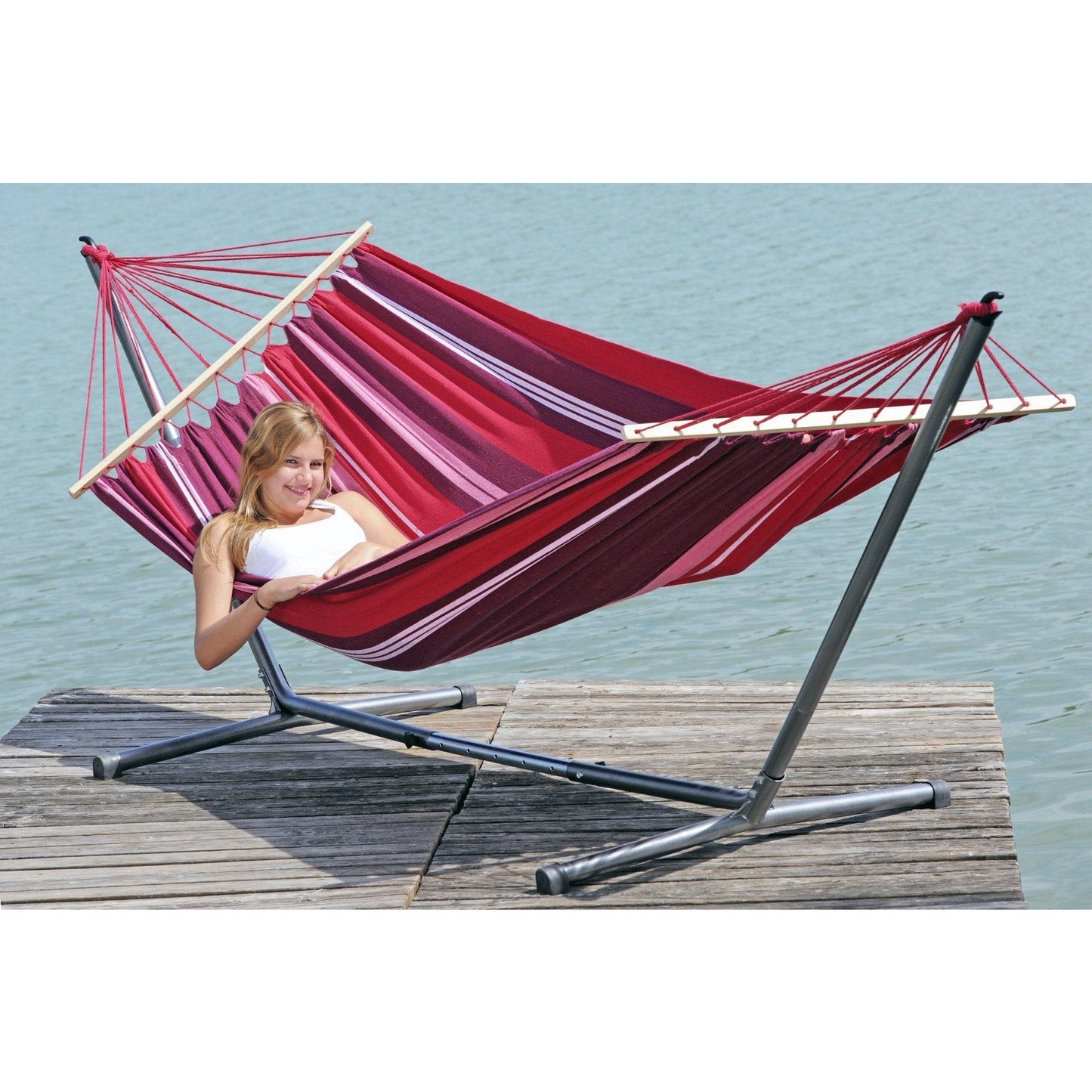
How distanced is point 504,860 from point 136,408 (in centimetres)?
654

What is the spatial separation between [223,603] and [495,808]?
0.61 m

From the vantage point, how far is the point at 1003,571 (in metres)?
5.68

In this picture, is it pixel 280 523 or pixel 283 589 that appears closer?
pixel 283 589

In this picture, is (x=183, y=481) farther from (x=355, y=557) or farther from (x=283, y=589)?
(x=283, y=589)

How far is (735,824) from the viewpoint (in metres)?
2.58

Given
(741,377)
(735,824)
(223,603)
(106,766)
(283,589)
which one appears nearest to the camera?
(735,824)

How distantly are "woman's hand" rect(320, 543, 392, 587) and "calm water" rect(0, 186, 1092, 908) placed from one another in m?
1.43

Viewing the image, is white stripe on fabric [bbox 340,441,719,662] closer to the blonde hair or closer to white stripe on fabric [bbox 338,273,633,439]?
the blonde hair

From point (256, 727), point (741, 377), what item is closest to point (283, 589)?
point (256, 727)

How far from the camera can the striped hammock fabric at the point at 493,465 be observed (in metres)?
2.26

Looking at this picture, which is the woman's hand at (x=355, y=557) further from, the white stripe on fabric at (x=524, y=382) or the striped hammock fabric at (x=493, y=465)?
the white stripe on fabric at (x=524, y=382)

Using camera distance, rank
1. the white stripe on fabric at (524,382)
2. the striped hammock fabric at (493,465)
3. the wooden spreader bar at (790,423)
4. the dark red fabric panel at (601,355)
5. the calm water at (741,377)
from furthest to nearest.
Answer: the calm water at (741,377) → the white stripe on fabric at (524,382) → the dark red fabric panel at (601,355) → the striped hammock fabric at (493,465) → the wooden spreader bar at (790,423)

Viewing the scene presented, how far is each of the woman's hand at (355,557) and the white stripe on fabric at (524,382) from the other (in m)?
0.44

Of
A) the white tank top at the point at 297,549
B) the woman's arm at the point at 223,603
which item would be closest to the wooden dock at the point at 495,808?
the woman's arm at the point at 223,603
